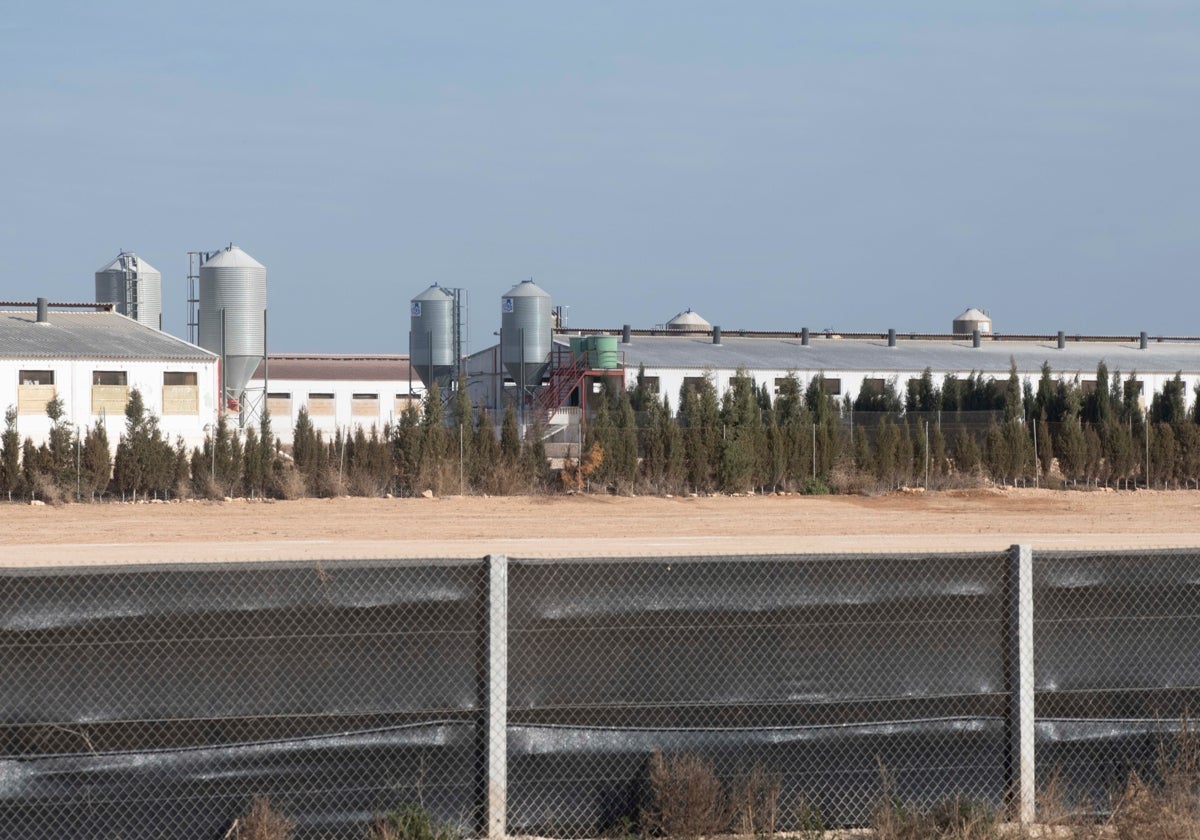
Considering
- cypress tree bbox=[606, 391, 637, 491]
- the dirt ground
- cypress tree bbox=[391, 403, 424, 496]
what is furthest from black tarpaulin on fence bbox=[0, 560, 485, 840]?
cypress tree bbox=[606, 391, 637, 491]

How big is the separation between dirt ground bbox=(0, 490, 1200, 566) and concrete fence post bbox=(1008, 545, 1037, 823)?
12.4 m

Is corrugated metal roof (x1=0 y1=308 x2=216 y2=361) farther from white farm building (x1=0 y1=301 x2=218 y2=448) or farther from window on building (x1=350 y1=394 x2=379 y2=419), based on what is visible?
window on building (x1=350 y1=394 x2=379 y2=419)

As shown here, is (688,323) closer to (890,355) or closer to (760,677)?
(890,355)

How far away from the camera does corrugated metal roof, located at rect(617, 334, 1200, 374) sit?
2239 inches

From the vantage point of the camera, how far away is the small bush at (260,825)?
7.38 m

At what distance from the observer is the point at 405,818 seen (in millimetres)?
7699

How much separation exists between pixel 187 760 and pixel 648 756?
8.33 ft

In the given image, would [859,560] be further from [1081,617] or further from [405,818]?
[405,818]

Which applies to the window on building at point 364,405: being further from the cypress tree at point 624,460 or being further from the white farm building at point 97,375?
the cypress tree at point 624,460

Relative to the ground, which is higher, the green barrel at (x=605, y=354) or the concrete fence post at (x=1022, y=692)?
the green barrel at (x=605, y=354)

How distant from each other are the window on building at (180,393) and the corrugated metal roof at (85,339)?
2.09ft

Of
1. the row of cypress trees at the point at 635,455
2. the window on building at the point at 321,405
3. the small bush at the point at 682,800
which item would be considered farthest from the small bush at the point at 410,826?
the window on building at the point at 321,405

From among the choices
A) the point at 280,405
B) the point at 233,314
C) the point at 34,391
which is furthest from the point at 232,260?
the point at 280,405

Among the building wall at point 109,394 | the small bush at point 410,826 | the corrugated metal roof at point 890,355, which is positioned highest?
the corrugated metal roof at point 890,355
